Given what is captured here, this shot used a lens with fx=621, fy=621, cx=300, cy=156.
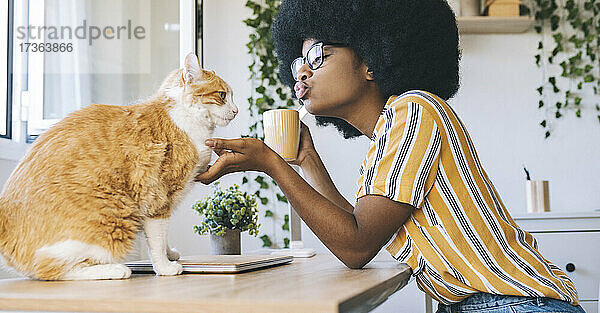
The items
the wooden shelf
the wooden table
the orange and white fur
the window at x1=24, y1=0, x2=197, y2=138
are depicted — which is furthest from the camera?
the wooden shelf

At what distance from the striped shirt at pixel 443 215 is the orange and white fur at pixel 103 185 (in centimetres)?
31

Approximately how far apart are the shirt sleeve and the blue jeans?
0.20 m

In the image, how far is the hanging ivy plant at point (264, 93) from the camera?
2.90m

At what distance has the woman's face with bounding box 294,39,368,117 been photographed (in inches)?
49.1

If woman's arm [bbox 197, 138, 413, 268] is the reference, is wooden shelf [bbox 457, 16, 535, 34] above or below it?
above

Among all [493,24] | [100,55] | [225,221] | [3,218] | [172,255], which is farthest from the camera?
[493,24]

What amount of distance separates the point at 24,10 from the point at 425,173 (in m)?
1.40

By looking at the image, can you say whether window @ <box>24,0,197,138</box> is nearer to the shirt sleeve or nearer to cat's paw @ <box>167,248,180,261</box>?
cat's paw @ <box>167,248,180,261</box>

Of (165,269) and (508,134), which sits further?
(508,134)

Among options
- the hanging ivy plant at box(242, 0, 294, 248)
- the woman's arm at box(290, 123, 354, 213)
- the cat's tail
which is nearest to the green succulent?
the woman's arm at box(290, 123, 354, 213)

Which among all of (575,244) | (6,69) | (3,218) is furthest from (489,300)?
(575,244)

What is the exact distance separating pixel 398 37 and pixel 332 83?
0.17 meters

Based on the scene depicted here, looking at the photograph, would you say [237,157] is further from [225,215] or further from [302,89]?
[225,215]

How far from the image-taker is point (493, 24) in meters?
2.84
